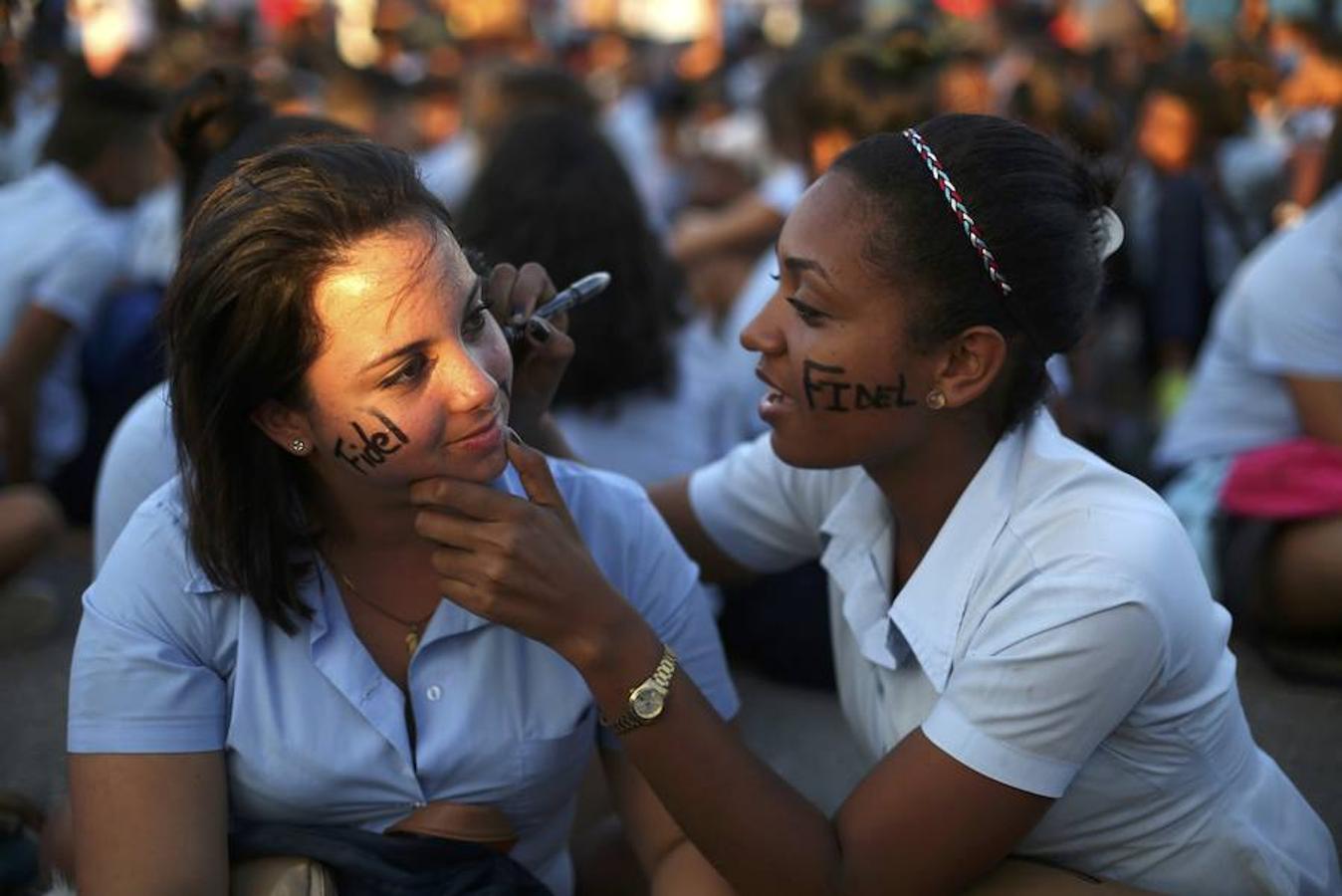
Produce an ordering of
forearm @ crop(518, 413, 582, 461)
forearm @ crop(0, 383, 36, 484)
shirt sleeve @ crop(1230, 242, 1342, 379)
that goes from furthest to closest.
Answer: forearm @ crop(0, 383, 36, 484) → shirt sleeve @ crop(1230, 242, 1342, 379) → forearm @ crop(518, 413, 582, 461)

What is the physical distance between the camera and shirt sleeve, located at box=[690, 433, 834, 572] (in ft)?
8.19

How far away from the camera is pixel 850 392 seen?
6.86 ft

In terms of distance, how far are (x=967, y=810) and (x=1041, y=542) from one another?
14.4 inches

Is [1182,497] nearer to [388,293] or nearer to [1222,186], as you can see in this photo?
[388,293]

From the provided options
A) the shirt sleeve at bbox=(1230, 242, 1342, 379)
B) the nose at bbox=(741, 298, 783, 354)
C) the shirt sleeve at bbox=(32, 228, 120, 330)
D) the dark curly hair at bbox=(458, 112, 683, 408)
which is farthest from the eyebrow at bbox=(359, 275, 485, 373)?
the shirt sleeve at bbox=(32, 228, 120, 330)

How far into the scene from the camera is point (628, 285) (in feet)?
11.4

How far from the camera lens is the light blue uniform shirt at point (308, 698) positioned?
6.22ft

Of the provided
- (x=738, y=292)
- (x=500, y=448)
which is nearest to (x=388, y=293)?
A: (x=500, y=448)

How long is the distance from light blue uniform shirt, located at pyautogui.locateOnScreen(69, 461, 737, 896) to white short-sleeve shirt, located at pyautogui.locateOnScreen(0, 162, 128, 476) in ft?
9.16

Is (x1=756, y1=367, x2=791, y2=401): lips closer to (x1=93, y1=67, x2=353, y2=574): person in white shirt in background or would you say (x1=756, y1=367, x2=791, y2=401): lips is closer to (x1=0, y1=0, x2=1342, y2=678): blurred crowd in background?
(x1=0, y1=0, x2=1342, y2=678): blurred crowd in background

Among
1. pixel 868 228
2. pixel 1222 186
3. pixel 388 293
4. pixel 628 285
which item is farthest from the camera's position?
pixel 1222 186

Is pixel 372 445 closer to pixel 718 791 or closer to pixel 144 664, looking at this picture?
pixel 144 664

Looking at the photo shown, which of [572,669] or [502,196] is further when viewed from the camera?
[502,196]

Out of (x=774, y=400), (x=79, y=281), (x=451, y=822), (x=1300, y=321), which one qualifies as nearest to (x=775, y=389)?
(x=774, y=400)
